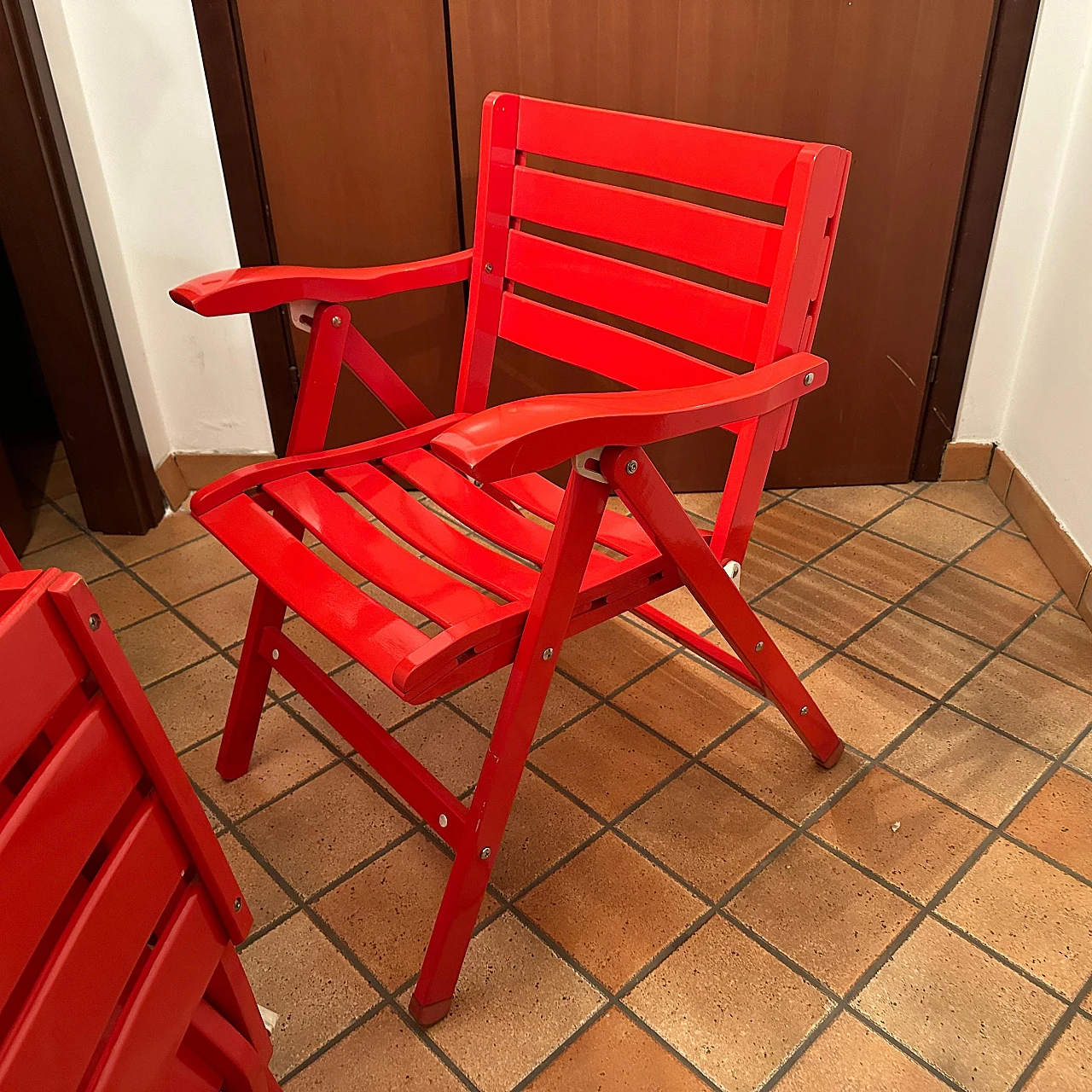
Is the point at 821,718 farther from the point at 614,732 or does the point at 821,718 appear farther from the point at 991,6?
the point at 991,6

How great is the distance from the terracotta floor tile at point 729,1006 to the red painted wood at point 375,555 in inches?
20.6

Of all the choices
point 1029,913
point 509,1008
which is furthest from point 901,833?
point 509,1008

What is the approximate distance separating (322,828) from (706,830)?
555 millimetres

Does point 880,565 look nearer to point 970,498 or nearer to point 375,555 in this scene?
point 970,498

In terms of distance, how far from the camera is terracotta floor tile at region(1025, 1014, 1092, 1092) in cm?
107

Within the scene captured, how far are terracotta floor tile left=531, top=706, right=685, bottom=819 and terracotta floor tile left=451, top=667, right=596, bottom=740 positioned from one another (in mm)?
29

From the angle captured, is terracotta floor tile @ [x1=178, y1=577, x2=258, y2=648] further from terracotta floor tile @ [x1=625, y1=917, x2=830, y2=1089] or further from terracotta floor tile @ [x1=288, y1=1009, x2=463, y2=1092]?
terracotta floor tile @ [x1=625, y1=917, x2=830, y2=1089]

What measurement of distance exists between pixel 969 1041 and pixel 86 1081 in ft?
3.11

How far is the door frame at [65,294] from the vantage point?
5.48 feet

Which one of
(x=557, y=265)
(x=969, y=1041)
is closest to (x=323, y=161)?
(x=557, y=265)

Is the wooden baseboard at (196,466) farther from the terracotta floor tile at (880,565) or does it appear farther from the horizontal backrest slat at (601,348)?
the terracotta floor tile at (880,565)

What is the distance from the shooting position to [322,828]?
4.61ft

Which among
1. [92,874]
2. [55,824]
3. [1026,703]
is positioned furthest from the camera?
[1026,703]

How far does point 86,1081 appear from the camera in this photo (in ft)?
2.09
